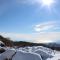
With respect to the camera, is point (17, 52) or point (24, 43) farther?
point (24, 43)

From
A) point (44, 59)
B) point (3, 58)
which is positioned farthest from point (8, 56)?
point (44, 59)

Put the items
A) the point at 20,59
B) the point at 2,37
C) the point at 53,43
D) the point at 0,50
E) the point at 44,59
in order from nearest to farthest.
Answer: the point at 20,59, the point at 44,59, the point at 0,50, the point at 53,43, the point at 2,37

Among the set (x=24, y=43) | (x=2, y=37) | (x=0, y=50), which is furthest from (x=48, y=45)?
(x=0, y=50)

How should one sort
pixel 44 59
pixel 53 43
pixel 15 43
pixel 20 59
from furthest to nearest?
pixel 15 43, pixel 53 43, pixel 44 59, pixel 20 59

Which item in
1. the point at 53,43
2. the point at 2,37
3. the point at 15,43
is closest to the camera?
the point at 53,43

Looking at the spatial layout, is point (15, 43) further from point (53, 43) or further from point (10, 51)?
point (10, 51)

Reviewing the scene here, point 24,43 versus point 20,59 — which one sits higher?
point 24,43

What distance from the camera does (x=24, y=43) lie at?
2688cm

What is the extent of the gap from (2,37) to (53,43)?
9.34 m

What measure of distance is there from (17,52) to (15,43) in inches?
→ 656

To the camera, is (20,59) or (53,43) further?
(53,43)

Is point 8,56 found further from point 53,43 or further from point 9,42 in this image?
point 9,42

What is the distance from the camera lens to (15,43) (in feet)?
87.9

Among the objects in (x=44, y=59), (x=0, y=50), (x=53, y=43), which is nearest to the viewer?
(x=44, y=59)
